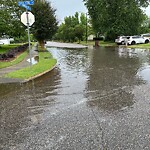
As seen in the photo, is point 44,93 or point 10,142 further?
point 44,93

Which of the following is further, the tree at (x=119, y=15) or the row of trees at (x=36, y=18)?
the tree at (x=119, y=15)

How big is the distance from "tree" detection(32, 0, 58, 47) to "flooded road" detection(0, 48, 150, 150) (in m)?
17.9

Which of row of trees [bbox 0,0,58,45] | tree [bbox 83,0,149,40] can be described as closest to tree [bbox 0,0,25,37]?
row of trees [bbox 0,0,58,45]

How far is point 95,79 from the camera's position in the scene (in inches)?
365

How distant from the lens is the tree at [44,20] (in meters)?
25.3

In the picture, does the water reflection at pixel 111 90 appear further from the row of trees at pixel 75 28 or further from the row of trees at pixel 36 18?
the row of trees at pixel 75 28

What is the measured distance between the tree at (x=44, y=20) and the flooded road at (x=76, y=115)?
1790cm

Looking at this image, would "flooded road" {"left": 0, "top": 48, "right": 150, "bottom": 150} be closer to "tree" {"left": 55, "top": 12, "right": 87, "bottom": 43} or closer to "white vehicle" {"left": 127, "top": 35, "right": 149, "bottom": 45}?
"white vehicle" {"left": 127, "top": 35, "right": 149, "bottom": 45}

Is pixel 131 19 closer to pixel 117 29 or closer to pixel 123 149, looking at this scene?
pixel 117 29

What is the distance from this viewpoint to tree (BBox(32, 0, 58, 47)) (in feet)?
82.9

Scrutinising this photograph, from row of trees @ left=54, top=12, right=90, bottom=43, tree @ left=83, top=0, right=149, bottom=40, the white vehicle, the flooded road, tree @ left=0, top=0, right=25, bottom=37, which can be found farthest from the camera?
row of trees @ left=54, top=12, right=90, bottom=43

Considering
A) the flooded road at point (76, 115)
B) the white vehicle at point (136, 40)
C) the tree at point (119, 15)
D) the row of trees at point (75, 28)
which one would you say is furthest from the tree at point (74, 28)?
the flooded road at point (76, 115)

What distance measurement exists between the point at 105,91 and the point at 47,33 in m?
20.4

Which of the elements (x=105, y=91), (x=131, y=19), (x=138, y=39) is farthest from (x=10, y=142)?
(x=131, y=19)
